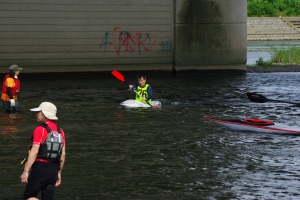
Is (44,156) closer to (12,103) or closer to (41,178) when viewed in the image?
(41,178)

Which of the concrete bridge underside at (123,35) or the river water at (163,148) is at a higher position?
the concrete bridge underside at (123,35)

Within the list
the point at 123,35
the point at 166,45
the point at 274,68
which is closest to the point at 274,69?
the point at 274,68

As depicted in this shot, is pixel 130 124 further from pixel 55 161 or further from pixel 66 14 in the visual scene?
pixel 66 14

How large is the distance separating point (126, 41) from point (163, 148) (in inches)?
723

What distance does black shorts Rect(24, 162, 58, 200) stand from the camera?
913 centimetres

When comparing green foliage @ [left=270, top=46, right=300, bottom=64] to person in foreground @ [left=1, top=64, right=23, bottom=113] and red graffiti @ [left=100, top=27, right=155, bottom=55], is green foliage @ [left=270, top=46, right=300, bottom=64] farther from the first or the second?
person in foreground @ [left=1, top=64, right=23, bottom=113]

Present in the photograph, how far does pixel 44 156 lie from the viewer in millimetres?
9180

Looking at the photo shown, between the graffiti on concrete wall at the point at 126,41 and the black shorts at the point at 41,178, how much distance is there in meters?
24.2

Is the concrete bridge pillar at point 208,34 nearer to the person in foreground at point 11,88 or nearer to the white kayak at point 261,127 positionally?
the person in foreground at point 11,88

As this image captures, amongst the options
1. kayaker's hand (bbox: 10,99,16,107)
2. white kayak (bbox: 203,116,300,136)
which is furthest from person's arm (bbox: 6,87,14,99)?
white kayak (bbox: 203,116,300,136)

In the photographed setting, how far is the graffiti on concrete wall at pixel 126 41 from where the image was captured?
109 ft

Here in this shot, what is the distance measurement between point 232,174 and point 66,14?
68.7ft

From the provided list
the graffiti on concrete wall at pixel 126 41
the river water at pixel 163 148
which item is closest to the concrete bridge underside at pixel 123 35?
the graffiti on concrete wall at pixel 126 41

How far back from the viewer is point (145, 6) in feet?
111
